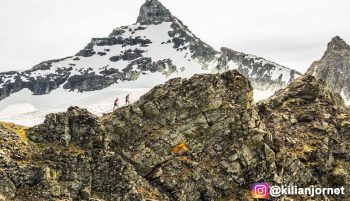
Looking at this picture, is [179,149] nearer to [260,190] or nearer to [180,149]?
[180,149]

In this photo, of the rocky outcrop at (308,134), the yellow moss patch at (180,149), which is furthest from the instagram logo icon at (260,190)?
the yellow moss patch at (180,149)

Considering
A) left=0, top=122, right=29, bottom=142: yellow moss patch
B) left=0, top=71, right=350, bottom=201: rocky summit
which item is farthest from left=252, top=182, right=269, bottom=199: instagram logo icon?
left=0, top=122, right=29, bottom=142: yellow moss patch

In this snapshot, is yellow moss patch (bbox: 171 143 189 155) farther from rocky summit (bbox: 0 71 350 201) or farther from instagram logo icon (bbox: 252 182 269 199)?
instagram logo icon (bbox: 252 182 269 199)

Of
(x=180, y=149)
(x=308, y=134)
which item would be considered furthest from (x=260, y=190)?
(x=308, y=134)

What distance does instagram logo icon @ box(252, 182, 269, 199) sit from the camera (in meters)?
47.0

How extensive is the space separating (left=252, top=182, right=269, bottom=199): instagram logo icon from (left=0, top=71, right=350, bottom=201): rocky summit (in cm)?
61

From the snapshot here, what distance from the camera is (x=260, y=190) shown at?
47.5 m

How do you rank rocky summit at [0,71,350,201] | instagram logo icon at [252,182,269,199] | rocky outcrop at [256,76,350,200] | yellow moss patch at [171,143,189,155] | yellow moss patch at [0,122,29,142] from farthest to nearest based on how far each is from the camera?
rocky outcrop at [256,76,350,200]
yellow moss patch at [171,143,189,155]
instagram logo icon at [252,182,269,199]
yellow moss patch at [0,122,29,142]
rocky summit at [0,71,350,201]

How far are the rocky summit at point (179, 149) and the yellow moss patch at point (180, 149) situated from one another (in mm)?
104

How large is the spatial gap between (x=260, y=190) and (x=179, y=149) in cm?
883

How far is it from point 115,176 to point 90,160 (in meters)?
2.57

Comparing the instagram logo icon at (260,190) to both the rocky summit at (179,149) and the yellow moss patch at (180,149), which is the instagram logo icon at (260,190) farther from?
the yellow moss patch at (180,149)

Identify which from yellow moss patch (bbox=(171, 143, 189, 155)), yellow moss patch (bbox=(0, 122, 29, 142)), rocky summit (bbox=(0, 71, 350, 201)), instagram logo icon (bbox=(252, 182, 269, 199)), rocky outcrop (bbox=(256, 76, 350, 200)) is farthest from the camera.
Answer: rocky outcrop (bbox=(256, 76, 350, 200))

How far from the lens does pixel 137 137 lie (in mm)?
50219
